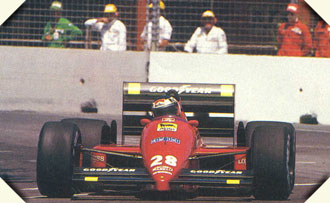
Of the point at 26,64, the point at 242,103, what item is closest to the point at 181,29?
the point at 242,103

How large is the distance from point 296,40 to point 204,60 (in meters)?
1.89

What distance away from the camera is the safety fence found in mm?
16672

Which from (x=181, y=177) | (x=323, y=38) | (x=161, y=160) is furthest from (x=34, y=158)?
(x=323, y=38)

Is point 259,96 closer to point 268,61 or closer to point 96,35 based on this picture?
point 268,61

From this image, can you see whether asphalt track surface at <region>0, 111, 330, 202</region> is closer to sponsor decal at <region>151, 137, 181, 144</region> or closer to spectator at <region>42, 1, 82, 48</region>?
sponsor decal at <region>151, 137, 181, 144</region>

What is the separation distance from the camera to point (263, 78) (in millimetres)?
16328

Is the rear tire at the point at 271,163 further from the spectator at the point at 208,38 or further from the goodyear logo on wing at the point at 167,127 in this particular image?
the spectator at the point at 208,38

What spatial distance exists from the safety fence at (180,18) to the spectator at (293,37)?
137mm

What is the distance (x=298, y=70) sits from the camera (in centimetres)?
1639

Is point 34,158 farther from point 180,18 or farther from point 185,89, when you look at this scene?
point 180,18

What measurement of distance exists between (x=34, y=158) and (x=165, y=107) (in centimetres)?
315

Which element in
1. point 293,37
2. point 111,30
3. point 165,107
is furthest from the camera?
point 111,30

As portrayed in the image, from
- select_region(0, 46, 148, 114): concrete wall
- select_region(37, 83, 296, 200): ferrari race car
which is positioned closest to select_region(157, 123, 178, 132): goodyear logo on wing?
select_region(37, 83, 296, 200): ferrari race car

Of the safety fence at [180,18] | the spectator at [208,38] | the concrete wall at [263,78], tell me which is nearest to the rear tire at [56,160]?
the concrete wall at [263,78]
